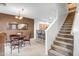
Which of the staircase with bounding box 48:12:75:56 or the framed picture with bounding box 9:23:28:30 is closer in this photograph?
the framed picture with bounding box 9:23:28:30

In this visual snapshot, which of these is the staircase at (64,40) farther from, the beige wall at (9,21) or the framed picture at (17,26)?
the framed picture at (17,26)

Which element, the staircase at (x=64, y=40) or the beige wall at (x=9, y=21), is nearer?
the beige wall at (x=9, y=21)

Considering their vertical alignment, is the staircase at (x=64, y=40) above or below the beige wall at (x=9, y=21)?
below

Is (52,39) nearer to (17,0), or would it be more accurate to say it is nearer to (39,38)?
(39,38)

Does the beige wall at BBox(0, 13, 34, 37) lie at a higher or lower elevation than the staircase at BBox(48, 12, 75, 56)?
higher

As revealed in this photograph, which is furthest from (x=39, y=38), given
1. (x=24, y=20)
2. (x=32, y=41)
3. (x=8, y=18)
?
(x=8, y=18)

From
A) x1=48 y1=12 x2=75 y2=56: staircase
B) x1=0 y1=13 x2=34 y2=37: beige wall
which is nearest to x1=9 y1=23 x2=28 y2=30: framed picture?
x1=0 y1=13 x2=34 y2=37: beige wall

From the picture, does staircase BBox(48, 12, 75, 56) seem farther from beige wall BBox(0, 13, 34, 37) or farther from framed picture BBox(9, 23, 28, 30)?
framed picture BBox(9, 23, 28, 30)

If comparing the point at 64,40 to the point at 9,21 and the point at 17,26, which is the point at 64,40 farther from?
the point at 9,21

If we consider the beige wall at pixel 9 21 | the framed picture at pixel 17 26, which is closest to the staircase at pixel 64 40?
the beige wall at pixel 9 21

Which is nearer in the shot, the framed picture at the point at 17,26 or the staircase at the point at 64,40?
the framed picture at the point at 17,26

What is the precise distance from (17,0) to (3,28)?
5.29 ft

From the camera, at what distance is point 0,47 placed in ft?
9.54

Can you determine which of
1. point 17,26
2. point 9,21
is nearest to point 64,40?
point 17,26
